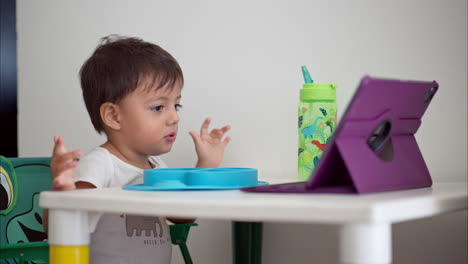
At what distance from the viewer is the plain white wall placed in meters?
1.45

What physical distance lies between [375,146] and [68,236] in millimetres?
455

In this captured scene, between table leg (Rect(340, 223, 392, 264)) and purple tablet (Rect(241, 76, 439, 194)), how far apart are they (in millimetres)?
136

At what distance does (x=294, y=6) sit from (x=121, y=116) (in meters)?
0.48

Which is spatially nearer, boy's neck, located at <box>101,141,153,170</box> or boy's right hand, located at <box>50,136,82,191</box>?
boy's right hand, located at <box>50,136,82,191</box>

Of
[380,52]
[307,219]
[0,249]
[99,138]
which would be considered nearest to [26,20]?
[99,138]

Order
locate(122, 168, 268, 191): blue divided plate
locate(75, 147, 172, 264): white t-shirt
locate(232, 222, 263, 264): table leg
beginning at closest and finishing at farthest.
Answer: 1. locate(122, 168, 268, 191): blue divided plate
2. locate(75, 147, 172, 264): white t-shirt
3. locate(232, 222, 263, 264): table leg

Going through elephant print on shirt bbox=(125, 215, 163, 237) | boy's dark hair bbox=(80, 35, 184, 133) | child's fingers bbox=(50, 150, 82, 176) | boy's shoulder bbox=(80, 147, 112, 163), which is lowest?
elephant print on shirt bbox=(125, 215, 163, 237)

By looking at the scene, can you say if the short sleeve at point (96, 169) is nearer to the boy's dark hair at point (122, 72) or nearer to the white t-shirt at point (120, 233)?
the white t-shirt at point (120, 233)

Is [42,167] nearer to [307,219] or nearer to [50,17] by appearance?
[50,17]

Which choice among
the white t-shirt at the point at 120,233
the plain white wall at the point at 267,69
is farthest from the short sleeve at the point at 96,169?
the plain white wall at the point at 267,69

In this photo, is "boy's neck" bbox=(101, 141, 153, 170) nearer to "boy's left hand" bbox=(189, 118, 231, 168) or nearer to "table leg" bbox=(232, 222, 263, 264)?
"boy's left hand" bbox=(189, 118, 231, 168)

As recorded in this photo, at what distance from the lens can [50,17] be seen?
196cm

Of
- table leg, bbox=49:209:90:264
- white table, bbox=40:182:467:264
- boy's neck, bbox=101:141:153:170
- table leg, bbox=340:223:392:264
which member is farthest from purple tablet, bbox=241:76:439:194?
boy's neck, bbox=101:141:153:170

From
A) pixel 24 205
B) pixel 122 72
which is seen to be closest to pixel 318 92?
pixel 122 72
